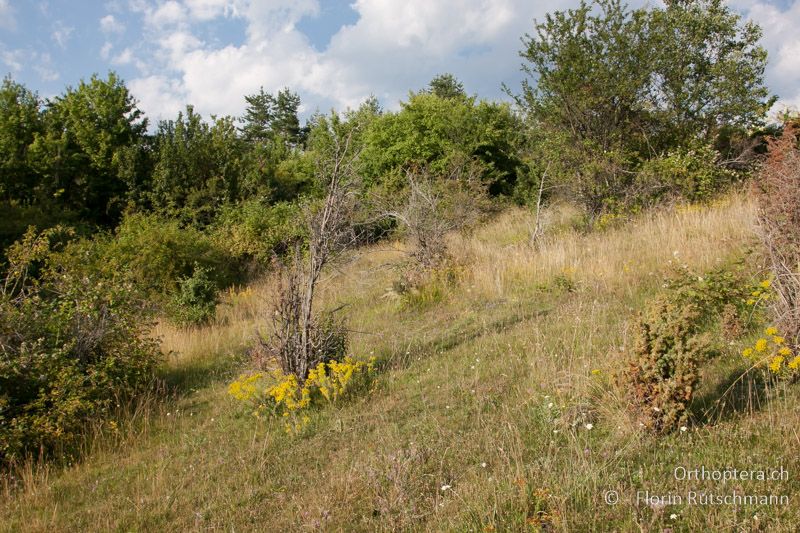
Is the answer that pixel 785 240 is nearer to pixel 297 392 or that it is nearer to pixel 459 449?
pixel 459 449

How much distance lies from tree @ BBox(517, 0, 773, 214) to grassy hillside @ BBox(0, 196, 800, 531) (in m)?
5.10

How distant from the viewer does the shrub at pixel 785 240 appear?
12.2 feet

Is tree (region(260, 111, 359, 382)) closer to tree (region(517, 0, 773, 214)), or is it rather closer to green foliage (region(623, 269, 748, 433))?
green foliage (region(623, 269, 748, 433))

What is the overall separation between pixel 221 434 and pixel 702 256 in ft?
20.6

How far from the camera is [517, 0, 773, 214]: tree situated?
11.4 meters

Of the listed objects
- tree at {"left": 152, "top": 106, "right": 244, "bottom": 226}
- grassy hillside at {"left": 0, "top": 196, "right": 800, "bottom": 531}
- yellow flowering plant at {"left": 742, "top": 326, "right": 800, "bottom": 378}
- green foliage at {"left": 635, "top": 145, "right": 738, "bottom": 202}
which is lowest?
grassy hillside at {"left": 0, "top": 196, "right": 800, "bottom": 531}

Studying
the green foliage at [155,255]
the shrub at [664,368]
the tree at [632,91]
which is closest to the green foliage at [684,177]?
the tree at [632,91]

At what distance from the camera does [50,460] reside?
15.0 feet

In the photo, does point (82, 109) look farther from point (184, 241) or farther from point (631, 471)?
→ point (631, 471)

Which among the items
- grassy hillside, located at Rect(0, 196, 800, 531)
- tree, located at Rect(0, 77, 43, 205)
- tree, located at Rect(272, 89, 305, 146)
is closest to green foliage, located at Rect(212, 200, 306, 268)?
tree, located at Rect(0, 77, 43, 205)

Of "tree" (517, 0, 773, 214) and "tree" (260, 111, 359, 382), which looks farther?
"tree" (517, 0, 773, 214)

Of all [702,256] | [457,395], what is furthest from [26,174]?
[702,256]

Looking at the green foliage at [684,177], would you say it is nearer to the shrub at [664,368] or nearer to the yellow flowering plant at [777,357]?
the yellow flowering plant at [777,357]

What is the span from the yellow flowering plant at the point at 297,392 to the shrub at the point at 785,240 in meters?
3.43
